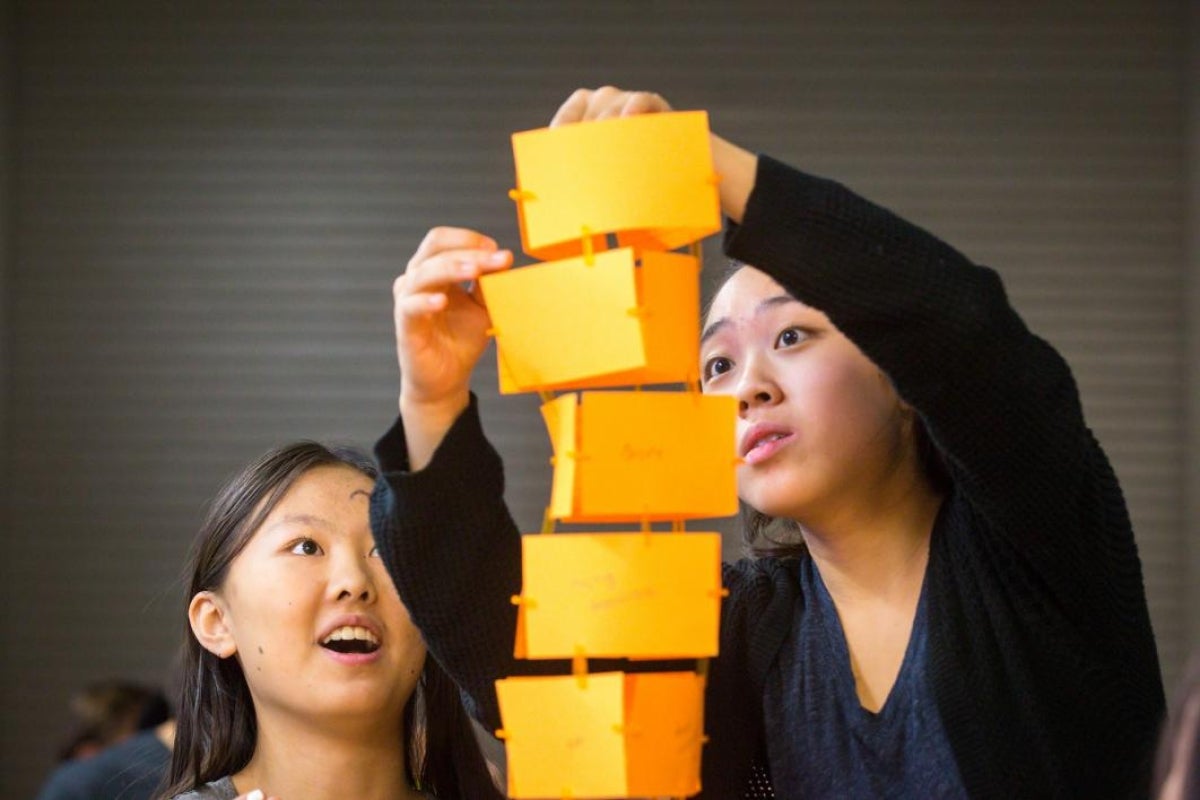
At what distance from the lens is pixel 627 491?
1308 millimetres

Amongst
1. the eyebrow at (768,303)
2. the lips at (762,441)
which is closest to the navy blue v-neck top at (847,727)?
the lips at (762,441)

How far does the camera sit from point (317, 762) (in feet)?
6.21

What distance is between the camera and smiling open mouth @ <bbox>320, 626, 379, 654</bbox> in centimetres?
185

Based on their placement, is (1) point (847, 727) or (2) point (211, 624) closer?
(1) point (847, 727)

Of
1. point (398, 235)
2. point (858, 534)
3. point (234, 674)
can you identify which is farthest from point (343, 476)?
point (398, 235)

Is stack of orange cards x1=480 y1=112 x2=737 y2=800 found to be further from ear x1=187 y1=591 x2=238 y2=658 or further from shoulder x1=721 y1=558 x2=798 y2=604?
ear x1=187 y1=591 x2=238 y2=658

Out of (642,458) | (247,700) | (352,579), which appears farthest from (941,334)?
(247,700)

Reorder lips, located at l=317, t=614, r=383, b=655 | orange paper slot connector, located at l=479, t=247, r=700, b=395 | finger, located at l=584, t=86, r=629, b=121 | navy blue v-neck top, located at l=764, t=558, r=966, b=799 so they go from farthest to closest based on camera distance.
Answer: lips, located at l=317, t=614, r=383, b=655 < navy blue v-neck top, located at l=764, t=558, r=966, b=799 < finger, located at l=584, t=86, r=629, b=121 < orange paper slot connector, located at l=479, t=247, r=700, b=395

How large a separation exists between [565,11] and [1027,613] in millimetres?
3801

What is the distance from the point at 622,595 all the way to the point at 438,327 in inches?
12.4

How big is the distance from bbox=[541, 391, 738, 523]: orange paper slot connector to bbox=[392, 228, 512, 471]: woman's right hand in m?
0.16

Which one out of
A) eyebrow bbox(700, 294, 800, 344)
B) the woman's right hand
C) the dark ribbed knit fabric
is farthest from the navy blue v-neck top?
Answer: the woman's right hand

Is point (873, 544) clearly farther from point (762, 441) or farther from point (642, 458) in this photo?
point (642, 458)

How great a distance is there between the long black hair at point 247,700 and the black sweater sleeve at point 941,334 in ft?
2.74
